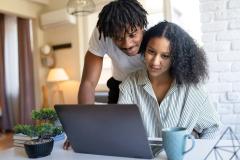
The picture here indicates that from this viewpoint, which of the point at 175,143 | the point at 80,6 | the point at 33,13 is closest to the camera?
the point at 175,143

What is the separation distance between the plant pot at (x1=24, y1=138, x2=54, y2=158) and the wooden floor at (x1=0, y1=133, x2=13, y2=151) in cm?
290

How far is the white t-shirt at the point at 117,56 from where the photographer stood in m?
1.37

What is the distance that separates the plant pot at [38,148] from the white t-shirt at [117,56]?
0.59 meters

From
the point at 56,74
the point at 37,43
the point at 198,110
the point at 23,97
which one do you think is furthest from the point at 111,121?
the point at 23,97

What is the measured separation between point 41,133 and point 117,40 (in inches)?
18.4

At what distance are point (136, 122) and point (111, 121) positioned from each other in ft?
0.25

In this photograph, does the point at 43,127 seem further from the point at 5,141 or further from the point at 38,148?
the point at 5,141

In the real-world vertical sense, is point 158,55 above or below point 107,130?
above

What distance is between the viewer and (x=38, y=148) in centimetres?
90

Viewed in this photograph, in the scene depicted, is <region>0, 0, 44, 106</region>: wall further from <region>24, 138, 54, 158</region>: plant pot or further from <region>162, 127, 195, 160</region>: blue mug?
<region>162, 127, 195, 160</region>: blue mug

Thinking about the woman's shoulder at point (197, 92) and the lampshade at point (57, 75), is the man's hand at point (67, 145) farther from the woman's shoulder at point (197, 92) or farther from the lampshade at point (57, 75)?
the lampshade at point (57, 75)

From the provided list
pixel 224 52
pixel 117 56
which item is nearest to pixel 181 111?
pixel 117 56

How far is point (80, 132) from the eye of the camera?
88 cm

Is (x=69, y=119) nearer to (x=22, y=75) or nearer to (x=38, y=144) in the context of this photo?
(x=38, y=144)
